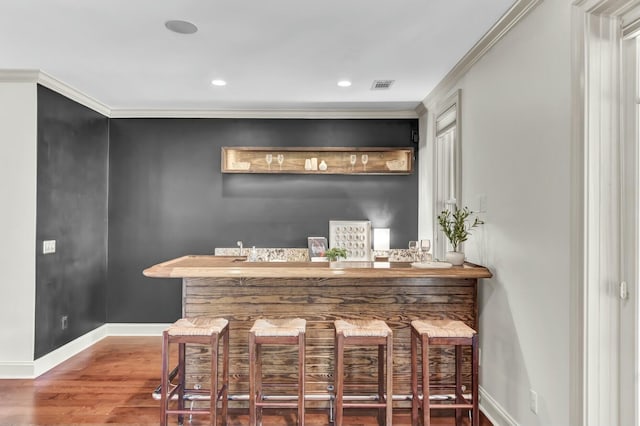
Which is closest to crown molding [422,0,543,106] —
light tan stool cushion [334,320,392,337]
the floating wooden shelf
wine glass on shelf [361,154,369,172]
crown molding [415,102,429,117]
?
crown molding [415,102,429,117]

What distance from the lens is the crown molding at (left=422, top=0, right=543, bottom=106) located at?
7.92 feet

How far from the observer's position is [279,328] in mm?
2541

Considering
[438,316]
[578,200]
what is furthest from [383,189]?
[578,200]

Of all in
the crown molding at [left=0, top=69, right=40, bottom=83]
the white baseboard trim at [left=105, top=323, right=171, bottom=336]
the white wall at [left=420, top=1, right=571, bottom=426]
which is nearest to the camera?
the white wall at [left=420, top=1, right=571, bottom=426]

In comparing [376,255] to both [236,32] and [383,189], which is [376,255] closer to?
[383,189]

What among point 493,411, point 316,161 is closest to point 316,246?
point 316,161

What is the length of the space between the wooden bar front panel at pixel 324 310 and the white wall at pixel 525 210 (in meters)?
0.33

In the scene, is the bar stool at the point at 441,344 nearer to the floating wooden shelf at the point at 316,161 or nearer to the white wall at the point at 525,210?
the white wall at the point at 525,210

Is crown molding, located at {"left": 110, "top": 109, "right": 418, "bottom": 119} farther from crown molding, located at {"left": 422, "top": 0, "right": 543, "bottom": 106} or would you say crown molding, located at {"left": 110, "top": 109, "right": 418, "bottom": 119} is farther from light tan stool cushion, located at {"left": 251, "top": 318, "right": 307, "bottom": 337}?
light tan stool cushion, located at {"left": 251, "top": 318, "right": 307, "bottom": 337}

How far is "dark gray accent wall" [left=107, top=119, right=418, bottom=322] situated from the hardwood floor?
1.09 m

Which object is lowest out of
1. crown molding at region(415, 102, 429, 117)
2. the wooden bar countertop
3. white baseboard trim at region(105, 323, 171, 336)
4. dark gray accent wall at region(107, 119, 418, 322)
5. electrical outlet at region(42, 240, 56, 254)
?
white baseboard trim at region(105, 323, 171, 336)

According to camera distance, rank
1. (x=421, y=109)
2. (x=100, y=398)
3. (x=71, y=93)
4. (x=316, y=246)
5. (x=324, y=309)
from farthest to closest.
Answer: (x=316, y=246) → (x=421, y=109) → (x=71, y=93) → (x=100, y=398) → (x=324, y=309)

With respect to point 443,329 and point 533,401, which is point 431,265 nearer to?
point 443,329

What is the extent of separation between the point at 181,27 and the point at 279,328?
207 cm
